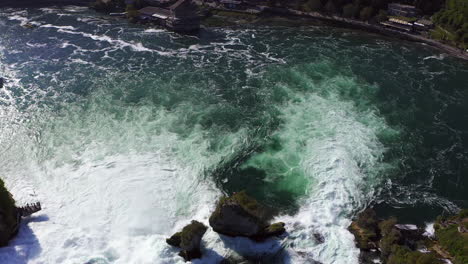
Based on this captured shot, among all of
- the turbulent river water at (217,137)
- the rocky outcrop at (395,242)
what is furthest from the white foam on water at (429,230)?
the turbulent river water at (217,137)

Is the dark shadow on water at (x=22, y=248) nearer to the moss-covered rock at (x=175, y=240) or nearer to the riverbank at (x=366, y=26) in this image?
the moss-covered rock at (x=175, y=240)

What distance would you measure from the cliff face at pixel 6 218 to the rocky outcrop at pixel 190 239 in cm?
1235

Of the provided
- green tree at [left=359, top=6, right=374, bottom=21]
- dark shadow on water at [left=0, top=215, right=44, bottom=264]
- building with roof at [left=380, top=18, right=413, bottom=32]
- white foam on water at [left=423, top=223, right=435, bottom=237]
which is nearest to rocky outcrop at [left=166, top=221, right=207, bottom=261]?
dark shadow on water at [left=0, top=215, right=44, bottom=264]

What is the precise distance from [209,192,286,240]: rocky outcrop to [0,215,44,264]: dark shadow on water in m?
13.5

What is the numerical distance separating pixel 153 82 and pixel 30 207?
78.6ft

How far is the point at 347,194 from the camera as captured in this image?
103 ft

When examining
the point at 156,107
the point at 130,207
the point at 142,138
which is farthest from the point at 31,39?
the point at 130,207

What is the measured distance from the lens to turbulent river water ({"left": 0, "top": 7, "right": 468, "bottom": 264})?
28.1 meters

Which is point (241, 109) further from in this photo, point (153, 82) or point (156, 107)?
point (153, 82)

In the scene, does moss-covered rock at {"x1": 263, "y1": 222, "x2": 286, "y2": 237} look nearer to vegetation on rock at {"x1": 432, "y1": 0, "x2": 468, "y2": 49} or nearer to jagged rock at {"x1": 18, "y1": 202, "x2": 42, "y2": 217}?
jagged rock at {"x1": 18, "y1": 202, "x2": 42, "y2": 217}

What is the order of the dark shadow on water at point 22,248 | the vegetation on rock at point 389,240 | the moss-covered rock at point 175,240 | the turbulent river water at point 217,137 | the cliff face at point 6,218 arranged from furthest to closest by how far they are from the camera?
the turbulent river water at point 217,137, the moss-covered rock at point 175,240, the cliff face at point 6,218, the dark shadow on water at point 22,248, the vegetation on rock at point 389,240

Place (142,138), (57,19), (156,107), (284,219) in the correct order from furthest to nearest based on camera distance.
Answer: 1. (57,19)
2. (156,107)
3. (142,138)
4. (284,219)

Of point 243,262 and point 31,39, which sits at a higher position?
point 31,39

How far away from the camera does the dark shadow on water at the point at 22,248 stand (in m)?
25.4
